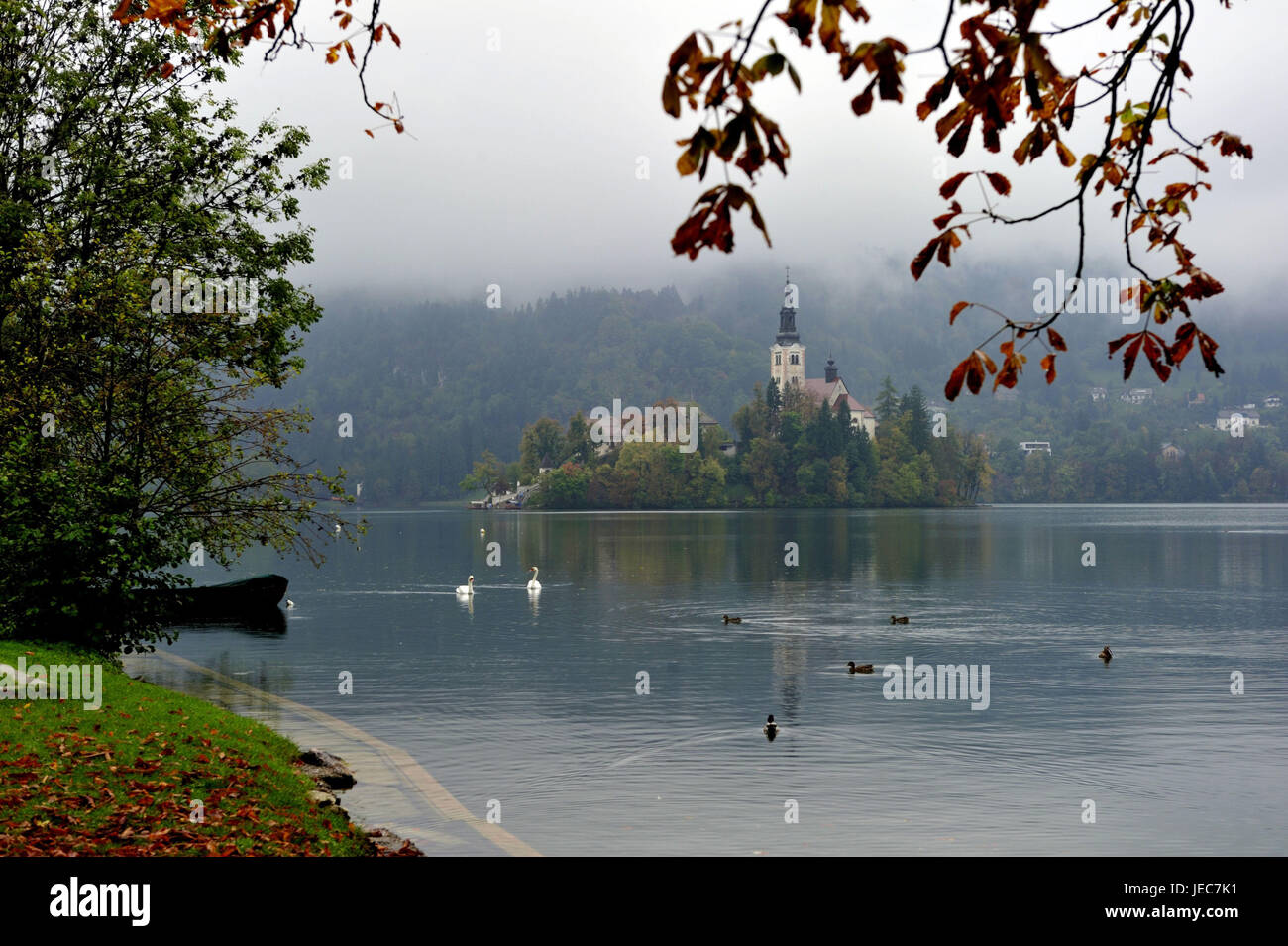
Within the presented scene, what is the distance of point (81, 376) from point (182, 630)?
88.6 feet

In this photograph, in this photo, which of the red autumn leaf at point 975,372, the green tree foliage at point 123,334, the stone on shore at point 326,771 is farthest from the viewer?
the green tree foliage at point 123,334

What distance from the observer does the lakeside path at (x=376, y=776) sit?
2038 cm

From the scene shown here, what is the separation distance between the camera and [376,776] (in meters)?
25.1

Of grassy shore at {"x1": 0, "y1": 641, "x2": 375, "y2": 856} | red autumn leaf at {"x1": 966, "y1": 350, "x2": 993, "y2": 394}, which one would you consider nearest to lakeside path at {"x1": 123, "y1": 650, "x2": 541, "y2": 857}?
grassy shore at {"x1": 0, "y1": 641, "x2": 375, "y2": 856}

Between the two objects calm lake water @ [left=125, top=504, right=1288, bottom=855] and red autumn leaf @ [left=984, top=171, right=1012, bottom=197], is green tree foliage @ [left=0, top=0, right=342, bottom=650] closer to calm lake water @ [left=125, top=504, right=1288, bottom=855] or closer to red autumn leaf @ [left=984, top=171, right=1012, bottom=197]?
calm lake water @ [left=125, top=504, right=1288, bottom=855]

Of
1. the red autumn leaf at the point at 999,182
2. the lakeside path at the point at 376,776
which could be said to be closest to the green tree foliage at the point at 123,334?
the lakeside path at the point at 376,776

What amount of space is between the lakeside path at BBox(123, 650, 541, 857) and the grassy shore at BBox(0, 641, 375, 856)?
1819 millimetres

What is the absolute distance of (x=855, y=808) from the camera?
23.7m

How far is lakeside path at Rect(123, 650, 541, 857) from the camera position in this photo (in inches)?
802

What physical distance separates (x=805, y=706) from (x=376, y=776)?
15.1m

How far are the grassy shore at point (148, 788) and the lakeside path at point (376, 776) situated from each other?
5.97 feet

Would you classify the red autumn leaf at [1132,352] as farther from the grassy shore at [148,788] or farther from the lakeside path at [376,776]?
the lakeside path at [376,776]
